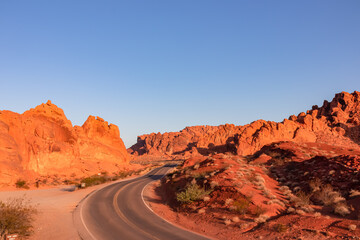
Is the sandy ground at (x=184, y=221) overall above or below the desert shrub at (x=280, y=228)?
below

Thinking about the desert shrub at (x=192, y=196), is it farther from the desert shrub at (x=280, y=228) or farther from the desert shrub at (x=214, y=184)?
the desert shrub at (x=280, y=228)

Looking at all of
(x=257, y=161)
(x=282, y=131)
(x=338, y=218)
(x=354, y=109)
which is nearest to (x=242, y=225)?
(x=338, y=218)

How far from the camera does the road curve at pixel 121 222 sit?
12.1 m

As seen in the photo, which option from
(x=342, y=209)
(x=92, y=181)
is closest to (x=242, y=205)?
(x=342, y=209)

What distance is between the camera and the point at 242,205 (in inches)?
599

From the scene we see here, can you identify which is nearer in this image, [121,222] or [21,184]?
[121,222]

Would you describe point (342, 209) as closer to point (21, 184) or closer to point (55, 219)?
point (55, 219)

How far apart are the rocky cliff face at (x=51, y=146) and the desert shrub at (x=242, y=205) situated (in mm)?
25994

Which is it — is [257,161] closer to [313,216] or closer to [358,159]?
[358,159]

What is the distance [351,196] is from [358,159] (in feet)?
21.9

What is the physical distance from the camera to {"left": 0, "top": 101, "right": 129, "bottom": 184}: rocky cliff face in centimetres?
2828

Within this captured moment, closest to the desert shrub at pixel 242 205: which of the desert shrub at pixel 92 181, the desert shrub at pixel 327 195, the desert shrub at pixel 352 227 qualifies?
the desert shrub at pixel 327 195

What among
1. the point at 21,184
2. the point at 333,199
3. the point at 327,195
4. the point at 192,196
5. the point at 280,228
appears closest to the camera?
the point at 280,228

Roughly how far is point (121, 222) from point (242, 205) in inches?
322
